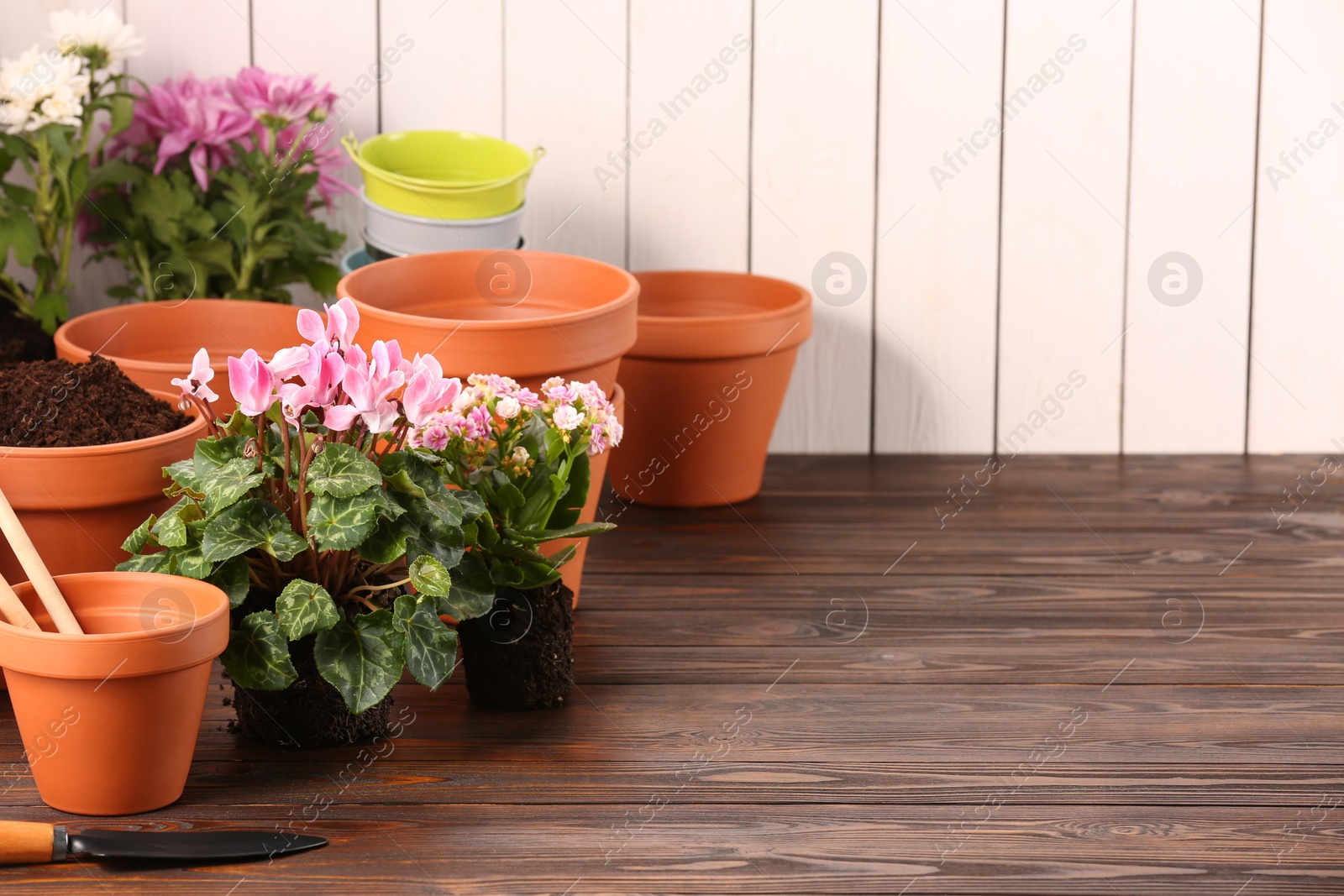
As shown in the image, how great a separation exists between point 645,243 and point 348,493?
3.96 ft

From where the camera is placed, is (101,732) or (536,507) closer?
(101,732)

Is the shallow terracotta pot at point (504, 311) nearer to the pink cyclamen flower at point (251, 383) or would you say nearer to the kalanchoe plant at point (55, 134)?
the pink cyclamen flower at point (251, 383)

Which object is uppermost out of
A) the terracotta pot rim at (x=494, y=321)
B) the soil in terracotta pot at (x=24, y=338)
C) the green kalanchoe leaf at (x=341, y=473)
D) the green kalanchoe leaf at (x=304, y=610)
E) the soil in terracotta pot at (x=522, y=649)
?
the terracotta pot rim at (x=494, y=321)

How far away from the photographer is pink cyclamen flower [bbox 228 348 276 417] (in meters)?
1.17

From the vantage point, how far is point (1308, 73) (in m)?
2.24

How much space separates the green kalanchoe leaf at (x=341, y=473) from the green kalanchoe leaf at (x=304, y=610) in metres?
0.10

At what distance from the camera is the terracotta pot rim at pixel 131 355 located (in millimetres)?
1651

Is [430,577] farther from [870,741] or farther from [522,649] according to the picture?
[870,741]

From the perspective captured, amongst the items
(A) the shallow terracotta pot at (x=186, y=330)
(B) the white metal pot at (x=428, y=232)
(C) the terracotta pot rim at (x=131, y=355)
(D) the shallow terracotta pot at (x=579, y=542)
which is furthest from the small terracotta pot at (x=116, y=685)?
(B) the white metal pot at (x=428, y=232)

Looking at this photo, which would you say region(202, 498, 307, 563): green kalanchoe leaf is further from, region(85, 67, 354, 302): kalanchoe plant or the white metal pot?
region(85, 67, 354, 302): kalanchoe plant

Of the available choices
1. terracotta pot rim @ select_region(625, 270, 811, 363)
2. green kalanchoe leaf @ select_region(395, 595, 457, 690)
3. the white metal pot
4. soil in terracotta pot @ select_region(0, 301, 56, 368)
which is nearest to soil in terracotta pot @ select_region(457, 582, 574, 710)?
green kalanchoe leaf @ select_region(395, 595, 457, 690)

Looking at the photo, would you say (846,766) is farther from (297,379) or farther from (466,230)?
(466,230)

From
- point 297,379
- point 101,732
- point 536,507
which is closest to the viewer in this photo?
point 101,732

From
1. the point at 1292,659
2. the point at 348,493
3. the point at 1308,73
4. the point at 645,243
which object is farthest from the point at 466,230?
the point at 1308,73
